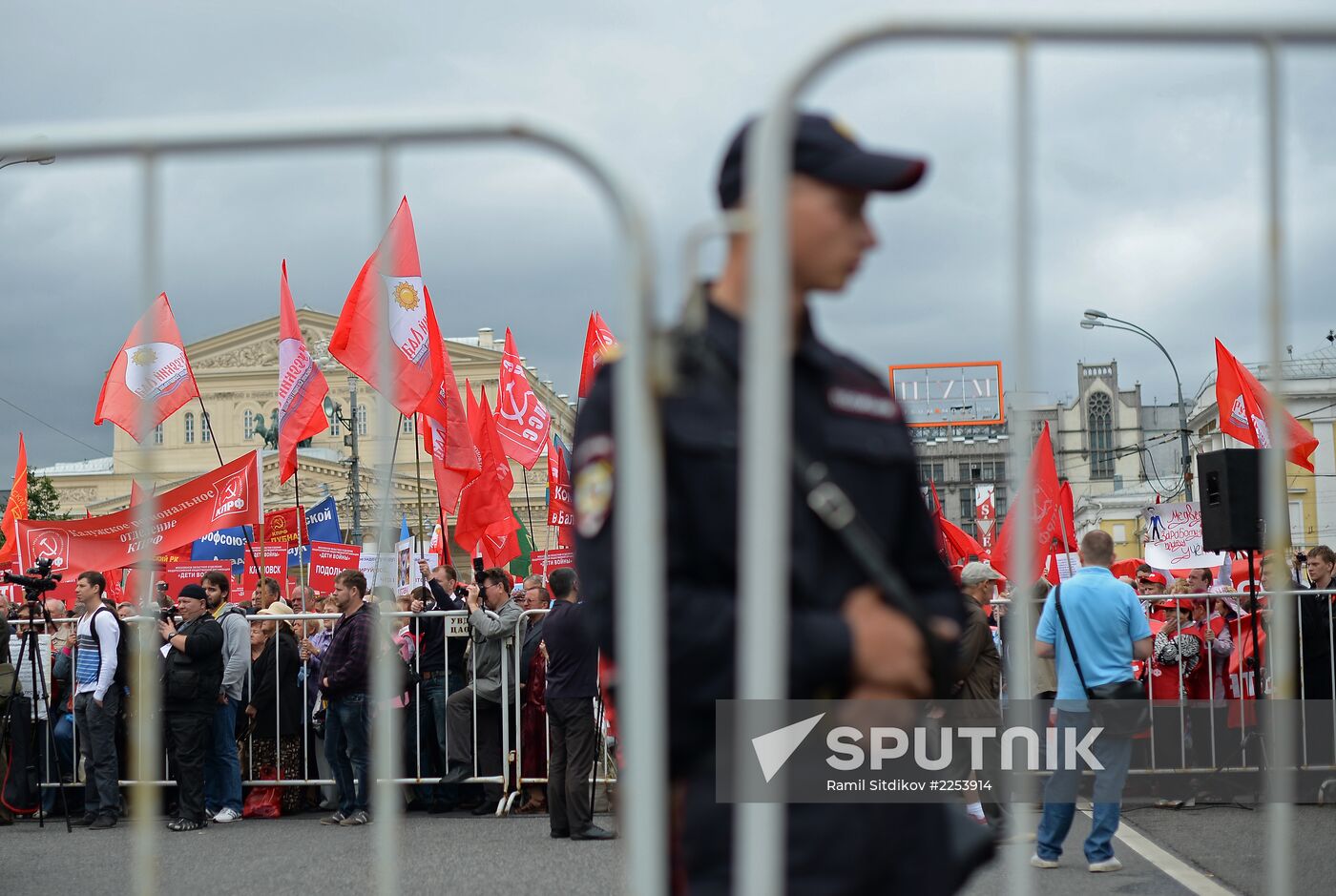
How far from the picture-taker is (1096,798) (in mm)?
8625

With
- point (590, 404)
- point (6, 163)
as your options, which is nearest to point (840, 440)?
point (590, 404)

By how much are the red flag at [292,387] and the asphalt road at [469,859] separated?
5.36m

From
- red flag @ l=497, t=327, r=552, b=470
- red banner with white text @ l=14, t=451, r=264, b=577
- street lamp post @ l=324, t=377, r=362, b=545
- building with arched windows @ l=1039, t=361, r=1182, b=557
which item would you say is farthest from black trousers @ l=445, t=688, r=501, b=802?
building with arched windows @ l=1039, t=361, r=1182, b=557

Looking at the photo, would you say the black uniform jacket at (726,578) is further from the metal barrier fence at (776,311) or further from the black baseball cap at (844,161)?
the black baseball cap at (844,161)

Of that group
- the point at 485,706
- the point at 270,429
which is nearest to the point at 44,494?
the point at 270,429

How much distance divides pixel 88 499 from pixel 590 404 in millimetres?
68130

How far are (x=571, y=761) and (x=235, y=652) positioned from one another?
11.0 ft

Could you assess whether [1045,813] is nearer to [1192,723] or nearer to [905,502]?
[1192,723]

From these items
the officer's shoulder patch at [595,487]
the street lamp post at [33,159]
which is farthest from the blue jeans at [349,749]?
the officer's shoulder patch at [595,487]

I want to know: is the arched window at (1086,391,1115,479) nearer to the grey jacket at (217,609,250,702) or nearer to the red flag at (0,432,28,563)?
the red flag at (0,432,28,563)

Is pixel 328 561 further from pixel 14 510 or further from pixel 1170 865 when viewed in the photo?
pixel 1170 865

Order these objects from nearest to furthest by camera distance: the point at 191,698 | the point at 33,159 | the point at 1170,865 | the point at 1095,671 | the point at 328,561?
the point at 33,159, the point at 1095,671, the point at 1170,865, the point at 191,698, the point at 328,561

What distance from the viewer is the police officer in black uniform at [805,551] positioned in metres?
2.17

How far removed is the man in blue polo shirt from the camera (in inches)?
339
